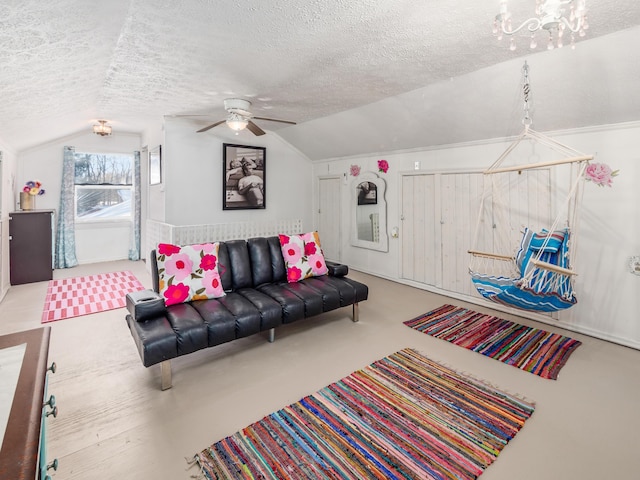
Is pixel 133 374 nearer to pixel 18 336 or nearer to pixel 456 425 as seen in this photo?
pixel 18 336

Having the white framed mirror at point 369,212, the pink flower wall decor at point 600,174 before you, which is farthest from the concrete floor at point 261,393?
the white framed mirror at point 369,212

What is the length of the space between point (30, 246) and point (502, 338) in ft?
21.9

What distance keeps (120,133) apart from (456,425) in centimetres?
735

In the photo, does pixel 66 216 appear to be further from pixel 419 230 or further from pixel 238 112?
pixel 419 230

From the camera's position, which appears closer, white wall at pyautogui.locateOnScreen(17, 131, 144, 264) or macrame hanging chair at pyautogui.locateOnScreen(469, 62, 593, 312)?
macrame hanging chair at pyautogui.locateOnScreen(469, 62, 593, 312)

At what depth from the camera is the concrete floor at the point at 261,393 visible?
1.80 m

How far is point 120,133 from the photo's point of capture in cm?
651

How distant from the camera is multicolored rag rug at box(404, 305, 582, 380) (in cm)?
283

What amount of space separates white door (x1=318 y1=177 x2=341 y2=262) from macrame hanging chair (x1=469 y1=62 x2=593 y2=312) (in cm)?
286

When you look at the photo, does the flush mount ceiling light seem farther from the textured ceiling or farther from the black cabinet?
the black cabinet

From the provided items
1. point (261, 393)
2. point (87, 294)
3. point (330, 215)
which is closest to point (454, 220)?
point (330, 215)

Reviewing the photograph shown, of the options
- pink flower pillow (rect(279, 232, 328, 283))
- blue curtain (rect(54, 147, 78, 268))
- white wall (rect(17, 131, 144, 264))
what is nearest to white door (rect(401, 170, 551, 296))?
pink flower pillow (rect(279, 232, 328, 283))

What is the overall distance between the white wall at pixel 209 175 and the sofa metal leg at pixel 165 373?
3.23 m

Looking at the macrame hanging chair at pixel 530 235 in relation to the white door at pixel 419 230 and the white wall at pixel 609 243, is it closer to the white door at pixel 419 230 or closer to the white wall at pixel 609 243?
the white wall at pixel 609 243
